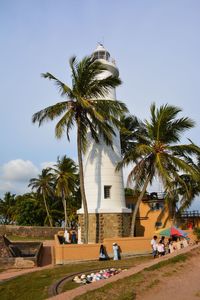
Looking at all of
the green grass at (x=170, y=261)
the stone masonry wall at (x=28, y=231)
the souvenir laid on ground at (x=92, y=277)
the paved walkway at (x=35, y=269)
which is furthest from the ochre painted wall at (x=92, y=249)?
the stone masonry wall at (x=28, y=231)

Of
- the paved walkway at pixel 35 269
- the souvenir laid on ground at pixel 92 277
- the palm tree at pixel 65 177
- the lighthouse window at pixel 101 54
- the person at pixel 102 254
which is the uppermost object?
the lighthouse window at pixel 101 54

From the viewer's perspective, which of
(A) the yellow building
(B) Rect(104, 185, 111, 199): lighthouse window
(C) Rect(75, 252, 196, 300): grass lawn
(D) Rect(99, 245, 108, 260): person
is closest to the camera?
(C) Rect(75, 252, 196, 300): grass lawn

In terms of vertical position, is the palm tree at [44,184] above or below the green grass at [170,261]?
above

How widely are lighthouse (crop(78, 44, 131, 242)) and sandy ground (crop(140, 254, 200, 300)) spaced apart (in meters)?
10.1

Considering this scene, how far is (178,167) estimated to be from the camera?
2025 centimetres

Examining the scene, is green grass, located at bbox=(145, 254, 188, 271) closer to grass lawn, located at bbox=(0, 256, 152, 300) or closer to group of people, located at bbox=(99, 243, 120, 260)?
grass lawn, located at bbox=(0, 256, 152, 300)

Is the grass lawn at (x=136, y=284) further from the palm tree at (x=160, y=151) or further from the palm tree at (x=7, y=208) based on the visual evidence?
the palm tree at (x=7, y=208)

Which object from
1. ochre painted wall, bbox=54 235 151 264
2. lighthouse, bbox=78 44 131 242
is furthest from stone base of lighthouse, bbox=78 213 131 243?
ochre painted wall, bbox=54 235 151 264

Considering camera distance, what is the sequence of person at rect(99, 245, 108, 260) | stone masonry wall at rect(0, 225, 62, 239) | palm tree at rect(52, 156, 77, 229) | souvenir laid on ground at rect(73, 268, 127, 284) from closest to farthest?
souvenir laid on ground at rect(73, 268, 127, 284), person at rect(99, 245, 108, 260), stone masonry wall at rect(0, 225, 62, 239), palm tree at rect(52, 156, 77, 229)

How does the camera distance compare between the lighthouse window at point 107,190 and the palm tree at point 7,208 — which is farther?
the palm tree at point 7,208

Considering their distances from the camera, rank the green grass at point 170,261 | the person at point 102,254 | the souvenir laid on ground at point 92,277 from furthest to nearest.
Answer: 1. the person at point 102,254
2. the souvenir laid on ground at point 92,277
3. the green grass at point 170,261

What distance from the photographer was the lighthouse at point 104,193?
65.7 feet

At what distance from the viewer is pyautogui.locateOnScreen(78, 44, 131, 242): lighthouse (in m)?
20.0

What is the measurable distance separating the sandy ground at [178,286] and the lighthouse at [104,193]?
10.1 metres
